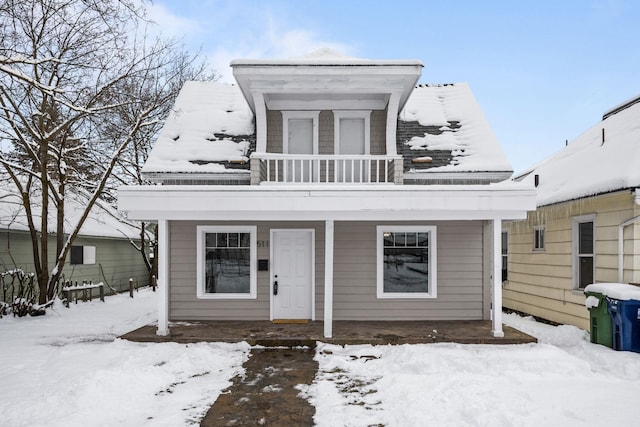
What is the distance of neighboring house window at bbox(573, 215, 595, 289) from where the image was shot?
28.4 ft

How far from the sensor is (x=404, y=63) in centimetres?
894

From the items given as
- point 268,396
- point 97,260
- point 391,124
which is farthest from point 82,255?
point 268,396

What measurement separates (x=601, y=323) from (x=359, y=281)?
14.5ft

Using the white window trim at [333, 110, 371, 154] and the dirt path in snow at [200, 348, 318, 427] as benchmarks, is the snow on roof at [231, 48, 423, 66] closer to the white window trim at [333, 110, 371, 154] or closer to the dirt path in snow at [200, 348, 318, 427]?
the white window trim at [333, 110, 371, 154]

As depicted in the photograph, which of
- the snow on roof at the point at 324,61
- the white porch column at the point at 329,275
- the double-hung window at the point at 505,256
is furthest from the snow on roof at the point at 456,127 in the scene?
the double-hung window at the point at 505,256

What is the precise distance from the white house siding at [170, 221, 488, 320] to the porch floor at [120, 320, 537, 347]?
254 mm

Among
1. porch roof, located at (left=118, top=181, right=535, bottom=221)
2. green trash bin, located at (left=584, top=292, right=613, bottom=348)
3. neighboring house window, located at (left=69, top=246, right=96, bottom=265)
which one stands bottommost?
green trash bin, located at (left=584, top=292, right=613, bottom=348)

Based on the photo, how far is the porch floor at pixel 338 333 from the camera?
7246mm

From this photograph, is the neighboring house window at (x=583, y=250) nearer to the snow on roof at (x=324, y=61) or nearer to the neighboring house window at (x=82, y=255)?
the snow on roof at (x=324, y=61)

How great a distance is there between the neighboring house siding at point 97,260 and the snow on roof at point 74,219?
343mm

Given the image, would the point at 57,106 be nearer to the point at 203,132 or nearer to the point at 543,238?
the point at 203,132

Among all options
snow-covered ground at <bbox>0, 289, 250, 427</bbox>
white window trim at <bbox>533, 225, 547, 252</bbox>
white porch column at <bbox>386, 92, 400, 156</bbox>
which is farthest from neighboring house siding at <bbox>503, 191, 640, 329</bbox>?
snow-covered ground at <bbox>0, 289, 250, 427</bbox>

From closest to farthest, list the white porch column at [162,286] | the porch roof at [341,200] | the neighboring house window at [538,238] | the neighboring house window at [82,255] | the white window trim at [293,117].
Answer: the porch roof at [341,200] → the white porch column at [162,286] → the white window trim at [293,117] → the neighboring house window at [538,238] → the neighboring house window at [82,255]

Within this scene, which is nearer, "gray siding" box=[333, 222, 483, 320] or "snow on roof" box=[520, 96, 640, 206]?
"snow on roof" box=[520, 96, 640, 206]
